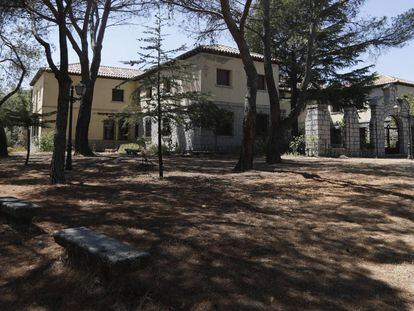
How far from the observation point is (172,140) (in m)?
25.2

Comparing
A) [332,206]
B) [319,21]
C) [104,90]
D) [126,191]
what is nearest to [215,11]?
[319,21]

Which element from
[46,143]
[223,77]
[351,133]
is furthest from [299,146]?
[46,143]

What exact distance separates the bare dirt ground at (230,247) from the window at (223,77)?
15649mm

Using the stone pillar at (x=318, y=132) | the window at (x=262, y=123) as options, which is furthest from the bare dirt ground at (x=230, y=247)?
the window at (x=262, y=123)

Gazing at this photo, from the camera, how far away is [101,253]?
12.2 ft

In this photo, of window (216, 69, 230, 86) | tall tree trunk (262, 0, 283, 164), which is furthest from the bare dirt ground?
window (216, 69, 230, 86)

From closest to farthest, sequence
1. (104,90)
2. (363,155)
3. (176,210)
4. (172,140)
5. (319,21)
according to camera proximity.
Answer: (176,210) < (319,21) < (363,155) < (172,140) < (104,90)

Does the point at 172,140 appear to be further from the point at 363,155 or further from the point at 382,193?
the point at 382,193

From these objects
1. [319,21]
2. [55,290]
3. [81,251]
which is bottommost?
[55,290]

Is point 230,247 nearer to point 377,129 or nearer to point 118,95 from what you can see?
point 377,129

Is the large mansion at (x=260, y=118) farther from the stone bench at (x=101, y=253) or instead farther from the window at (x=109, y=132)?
the stone bench at (x=101, y=253)

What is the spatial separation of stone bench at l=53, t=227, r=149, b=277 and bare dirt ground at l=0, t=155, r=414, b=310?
Answer: 19 centimetres

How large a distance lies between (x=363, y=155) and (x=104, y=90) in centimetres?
2170

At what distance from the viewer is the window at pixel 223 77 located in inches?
949
